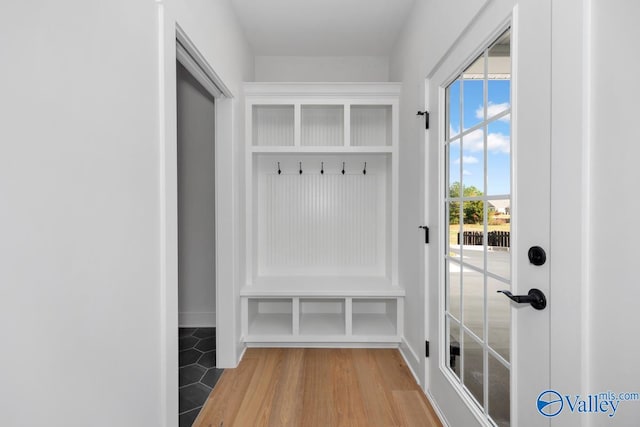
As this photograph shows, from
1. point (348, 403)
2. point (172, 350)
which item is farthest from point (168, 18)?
point (348, 403)

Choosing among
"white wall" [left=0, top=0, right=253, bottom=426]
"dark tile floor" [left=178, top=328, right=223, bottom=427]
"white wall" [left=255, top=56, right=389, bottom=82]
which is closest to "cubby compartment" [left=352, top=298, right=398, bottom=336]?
"dark tile floor" [left=178, top=328, right=223, bottom=427]

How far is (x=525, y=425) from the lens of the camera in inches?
42.0

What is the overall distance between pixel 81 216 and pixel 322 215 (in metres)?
2.37

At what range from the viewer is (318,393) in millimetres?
1981

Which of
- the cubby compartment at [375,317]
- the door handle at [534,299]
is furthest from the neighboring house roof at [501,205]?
the cubby compartment at [375,317]

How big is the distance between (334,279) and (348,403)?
3.81ft

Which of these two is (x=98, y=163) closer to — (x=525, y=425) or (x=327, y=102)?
(x=525, y=425)

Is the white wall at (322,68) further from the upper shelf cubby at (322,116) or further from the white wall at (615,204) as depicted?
the white wall at (615,204)

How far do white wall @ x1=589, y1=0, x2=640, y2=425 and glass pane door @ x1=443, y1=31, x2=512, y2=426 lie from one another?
37 centimetres

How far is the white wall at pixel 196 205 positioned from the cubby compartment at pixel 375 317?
1482 millimetres

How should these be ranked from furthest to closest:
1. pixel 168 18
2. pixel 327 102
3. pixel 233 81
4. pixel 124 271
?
pixel 327 102 < pixel 233 81 < pixel 168 18 < pixel 124 271

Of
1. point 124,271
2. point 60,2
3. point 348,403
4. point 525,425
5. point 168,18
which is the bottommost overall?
point 348,403

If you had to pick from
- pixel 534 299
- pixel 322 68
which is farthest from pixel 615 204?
pixel 322 68

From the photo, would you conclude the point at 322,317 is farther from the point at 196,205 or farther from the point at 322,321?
the point at 196,205
